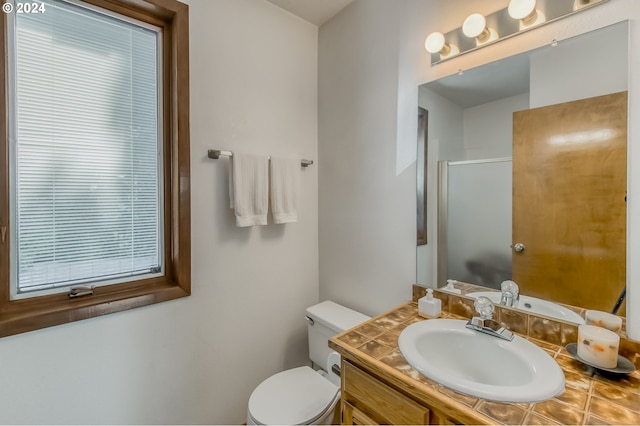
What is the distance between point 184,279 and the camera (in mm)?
1352

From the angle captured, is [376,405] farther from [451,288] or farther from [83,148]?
[83,148]

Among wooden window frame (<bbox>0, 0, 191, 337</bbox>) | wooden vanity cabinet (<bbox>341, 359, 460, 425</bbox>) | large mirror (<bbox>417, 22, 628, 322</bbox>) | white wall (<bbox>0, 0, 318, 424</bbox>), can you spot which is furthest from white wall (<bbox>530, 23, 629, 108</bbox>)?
wooden window frame (<bbox>0, 0, 191, 337</bbox>)

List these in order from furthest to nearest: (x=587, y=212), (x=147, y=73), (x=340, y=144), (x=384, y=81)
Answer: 1. (x=340, y=144)
2. (x=384, y=81)
3. (x=147, y=73)
4. (x=587, y=212)

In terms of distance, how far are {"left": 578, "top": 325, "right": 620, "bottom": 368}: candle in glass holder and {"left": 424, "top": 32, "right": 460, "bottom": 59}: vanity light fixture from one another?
1146 millimetres

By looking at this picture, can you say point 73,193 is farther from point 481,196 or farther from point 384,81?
point 481,196

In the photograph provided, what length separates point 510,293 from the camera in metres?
1.04

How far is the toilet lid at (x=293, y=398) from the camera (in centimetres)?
116

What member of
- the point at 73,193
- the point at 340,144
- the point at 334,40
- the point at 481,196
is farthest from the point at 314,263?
the point at 334,40

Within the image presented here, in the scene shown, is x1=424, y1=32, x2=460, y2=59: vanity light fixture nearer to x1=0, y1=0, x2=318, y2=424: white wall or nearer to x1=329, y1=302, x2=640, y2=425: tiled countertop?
x1=0, y1=0, x2=318, y2=424: white wall

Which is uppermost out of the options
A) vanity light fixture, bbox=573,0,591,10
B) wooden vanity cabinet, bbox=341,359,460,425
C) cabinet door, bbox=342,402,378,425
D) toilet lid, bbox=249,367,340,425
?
vanity light fixture, bbox=573,0,591,10

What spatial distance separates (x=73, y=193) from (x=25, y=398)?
2.60 ft

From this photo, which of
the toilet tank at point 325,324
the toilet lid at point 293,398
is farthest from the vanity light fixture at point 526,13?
the toilet lid at point 293,398

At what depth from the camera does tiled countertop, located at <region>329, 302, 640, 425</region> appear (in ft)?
2.07

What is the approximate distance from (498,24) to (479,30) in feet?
0.22
